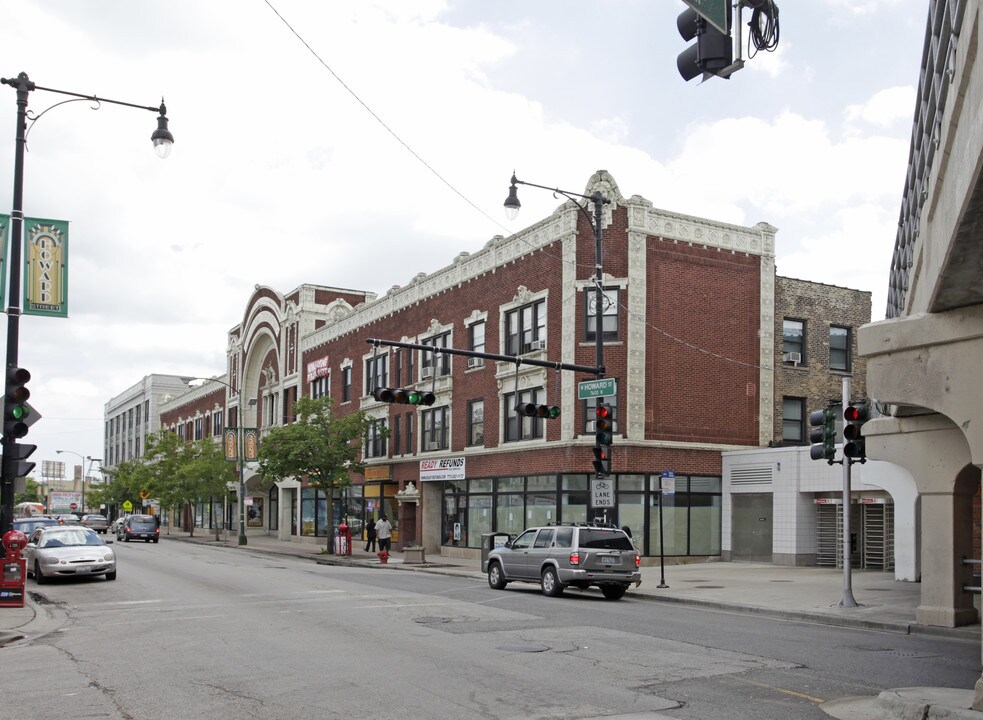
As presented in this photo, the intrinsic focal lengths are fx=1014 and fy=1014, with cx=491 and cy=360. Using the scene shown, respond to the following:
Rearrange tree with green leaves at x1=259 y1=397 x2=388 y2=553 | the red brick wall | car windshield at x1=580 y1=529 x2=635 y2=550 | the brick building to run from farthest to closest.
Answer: tree with green leaves at x1=259 y1=397 x2=388 y2=553
the red brick wall
the brick building
car windshield at x1=580 y1=529 x2=635 y2=550

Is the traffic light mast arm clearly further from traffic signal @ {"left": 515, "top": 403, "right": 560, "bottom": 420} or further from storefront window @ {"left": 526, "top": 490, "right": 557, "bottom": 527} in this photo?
storefront window @ {"left": 526, "top": 490, "right": 557, "bottom": 527}

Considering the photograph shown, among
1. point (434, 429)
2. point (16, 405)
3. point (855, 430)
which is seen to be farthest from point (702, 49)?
point (434, 429)

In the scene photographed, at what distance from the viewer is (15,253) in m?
18.1

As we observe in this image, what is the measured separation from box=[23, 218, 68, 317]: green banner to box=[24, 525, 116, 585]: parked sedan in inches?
344

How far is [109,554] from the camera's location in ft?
85.7

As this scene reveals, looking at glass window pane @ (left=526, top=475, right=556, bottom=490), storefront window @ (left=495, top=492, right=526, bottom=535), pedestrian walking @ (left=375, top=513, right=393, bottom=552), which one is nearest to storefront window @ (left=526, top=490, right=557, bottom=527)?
glass window pane @ (left=526, top=475, right=556, bottom=490)

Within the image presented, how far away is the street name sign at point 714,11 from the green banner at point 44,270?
49.5ft

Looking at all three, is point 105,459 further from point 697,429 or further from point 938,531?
point 938,531

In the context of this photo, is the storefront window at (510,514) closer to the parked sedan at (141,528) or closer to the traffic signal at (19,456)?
the traffic signal at (19,456)

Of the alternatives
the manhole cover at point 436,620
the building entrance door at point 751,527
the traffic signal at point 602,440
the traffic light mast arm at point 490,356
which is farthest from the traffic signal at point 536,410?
the building entrance door at point 751,527

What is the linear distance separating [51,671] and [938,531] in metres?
13.4

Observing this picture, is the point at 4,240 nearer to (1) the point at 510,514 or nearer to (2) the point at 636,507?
(2) the point at 636,507

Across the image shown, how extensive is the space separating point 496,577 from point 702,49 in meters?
18.9

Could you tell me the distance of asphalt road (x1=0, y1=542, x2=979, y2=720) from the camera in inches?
382
